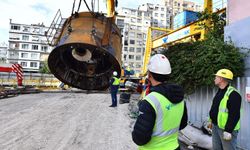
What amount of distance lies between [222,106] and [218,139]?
1.82 ft

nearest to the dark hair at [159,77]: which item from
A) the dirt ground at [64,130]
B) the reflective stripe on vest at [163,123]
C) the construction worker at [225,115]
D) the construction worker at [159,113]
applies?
the construction worker at [159,113]

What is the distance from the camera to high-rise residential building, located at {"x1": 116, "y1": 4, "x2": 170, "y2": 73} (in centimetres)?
6638

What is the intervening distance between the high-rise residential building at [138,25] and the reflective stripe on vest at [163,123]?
61338 millimetres

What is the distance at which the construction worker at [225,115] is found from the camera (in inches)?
140

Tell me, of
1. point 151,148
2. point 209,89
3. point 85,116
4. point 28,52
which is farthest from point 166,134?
point 28,52

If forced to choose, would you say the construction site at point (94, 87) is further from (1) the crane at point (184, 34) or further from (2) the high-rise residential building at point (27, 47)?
(2) the high-rise residential building at point (27, 47)

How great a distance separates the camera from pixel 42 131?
563cm

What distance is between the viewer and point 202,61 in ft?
19.4

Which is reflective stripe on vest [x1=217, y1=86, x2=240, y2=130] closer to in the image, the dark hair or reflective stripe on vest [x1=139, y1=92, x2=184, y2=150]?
reflective stripe on vest [x1=139, y1=92, x2=184, y2=150]

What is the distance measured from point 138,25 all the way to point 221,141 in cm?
7793

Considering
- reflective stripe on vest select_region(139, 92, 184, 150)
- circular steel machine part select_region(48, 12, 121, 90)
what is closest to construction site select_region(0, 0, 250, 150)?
circular steel machine part select_region(48, 12, 121, 90)

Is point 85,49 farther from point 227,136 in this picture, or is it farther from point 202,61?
point 202,61

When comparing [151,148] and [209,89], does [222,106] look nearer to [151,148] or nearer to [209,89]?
[151,148]

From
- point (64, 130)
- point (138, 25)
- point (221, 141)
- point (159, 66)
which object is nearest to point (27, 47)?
point (138, 25)
